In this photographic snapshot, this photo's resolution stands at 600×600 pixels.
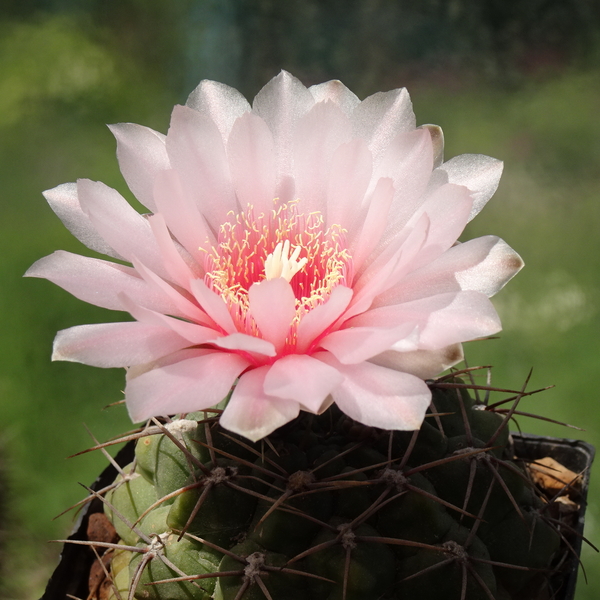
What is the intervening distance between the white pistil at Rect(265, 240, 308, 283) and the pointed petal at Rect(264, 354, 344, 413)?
8cm

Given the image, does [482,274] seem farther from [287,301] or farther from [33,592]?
[33,592]

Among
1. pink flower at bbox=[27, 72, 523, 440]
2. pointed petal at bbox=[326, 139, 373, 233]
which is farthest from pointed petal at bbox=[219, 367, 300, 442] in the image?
pointed petal at bbox=[326, 139, 373, 233]

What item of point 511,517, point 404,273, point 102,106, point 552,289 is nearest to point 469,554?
point 511,517

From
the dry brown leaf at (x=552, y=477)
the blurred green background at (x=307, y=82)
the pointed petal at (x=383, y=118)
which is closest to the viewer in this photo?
the pointed petal at (x=383, y=118)

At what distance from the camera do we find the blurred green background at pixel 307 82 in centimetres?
89

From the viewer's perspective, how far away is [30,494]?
83 cm

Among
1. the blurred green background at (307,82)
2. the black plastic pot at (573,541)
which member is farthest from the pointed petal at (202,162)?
the blurred green background at (307,82)

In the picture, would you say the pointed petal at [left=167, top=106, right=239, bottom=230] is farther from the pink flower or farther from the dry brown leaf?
the dry brown leaf

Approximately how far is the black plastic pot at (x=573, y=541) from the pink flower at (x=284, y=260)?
0.60 ft

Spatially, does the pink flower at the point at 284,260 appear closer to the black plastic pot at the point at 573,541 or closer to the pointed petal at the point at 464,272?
the pointed petal at the point at 464,272

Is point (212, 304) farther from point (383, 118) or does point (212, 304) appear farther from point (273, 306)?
point (383, 118)

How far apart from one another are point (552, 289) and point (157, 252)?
0.79 m

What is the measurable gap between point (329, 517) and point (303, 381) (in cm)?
10

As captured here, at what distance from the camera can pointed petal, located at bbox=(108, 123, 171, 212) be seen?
0.37 meters
